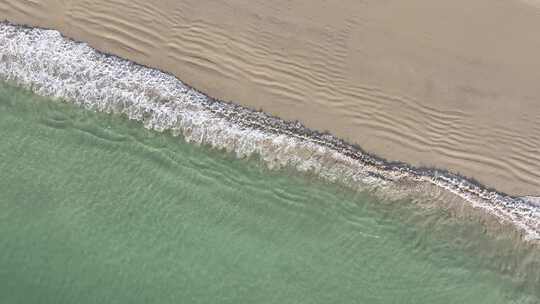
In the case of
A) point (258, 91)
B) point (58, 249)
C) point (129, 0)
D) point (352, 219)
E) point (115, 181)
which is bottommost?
point (58, 249)

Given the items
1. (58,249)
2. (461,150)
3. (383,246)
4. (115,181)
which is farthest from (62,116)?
(461,150)

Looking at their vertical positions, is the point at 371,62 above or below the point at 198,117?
above

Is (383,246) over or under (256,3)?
under

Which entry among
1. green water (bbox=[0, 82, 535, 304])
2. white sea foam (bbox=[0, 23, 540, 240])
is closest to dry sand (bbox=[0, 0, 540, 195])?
white sea foam (bbox=[0, 23, 540, 240])

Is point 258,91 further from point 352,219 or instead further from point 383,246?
point 383,246

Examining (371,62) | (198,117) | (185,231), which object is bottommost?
(185,231)

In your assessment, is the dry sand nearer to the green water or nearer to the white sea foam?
the white sea foam

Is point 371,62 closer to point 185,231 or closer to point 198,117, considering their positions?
point 198,117

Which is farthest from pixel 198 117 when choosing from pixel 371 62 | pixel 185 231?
pixel 371 62

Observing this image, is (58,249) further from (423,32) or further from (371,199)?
(423,32)
